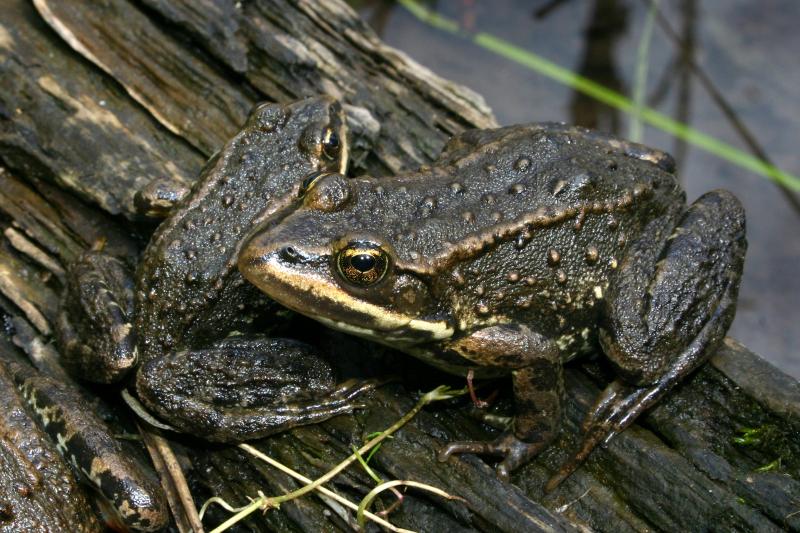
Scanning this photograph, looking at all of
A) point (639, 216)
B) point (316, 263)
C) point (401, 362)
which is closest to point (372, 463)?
point (401, 362)

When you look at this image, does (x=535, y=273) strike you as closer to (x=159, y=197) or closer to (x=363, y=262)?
(x=363, y=262)

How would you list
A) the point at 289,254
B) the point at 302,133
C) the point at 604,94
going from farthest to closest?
1. the point at 604,94
2. the point at 302,133
3. the point at 289,254

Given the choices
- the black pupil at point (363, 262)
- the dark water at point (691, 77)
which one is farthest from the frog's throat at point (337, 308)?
the dark water at point (691, 77)

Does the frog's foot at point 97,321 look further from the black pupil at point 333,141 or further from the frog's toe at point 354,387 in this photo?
the black pupil at point 333,141

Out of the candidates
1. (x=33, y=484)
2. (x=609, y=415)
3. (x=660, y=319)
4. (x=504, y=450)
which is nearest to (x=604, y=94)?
(x=660, y=319)

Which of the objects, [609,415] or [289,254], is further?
[609,415]

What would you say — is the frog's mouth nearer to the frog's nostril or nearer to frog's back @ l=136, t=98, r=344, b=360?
the frog's nostril

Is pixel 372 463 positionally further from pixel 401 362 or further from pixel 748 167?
pixel 748 167
